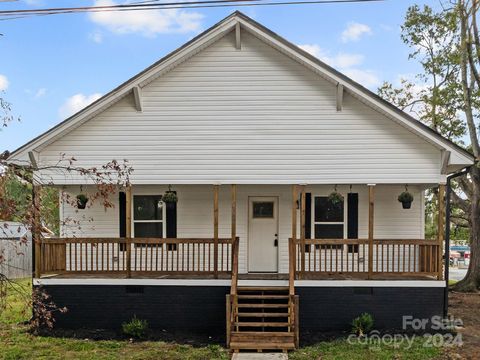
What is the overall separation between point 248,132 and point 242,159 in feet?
2.27

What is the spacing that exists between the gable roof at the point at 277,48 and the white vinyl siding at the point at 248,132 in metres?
0.23

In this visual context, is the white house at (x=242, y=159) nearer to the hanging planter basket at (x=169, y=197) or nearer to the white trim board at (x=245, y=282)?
the white trim board at (x=245, y=282)

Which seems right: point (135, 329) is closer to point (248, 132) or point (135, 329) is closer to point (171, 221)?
point (171, 221)

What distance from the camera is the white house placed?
33.3ft

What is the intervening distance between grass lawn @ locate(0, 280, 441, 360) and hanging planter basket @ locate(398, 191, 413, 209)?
3562 millimetres

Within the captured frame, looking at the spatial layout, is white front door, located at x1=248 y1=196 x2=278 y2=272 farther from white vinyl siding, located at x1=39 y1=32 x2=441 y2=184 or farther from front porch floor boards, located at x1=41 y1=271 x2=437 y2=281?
white vinyl siding, located at x1=39 y1=32 x2=441 y2=184

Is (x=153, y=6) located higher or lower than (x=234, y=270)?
higher

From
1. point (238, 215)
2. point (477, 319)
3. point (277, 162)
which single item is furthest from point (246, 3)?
point (477, 319)

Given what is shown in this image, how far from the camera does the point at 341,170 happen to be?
1048cm

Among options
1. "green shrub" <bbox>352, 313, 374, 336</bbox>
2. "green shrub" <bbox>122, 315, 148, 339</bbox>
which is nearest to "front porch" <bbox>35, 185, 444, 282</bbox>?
"green shrub" <bbox>352, 313, 374, 336</bbox>

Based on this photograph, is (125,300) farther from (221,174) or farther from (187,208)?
(221,174)

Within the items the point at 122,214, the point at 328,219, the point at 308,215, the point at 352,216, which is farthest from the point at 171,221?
the point at 352,216

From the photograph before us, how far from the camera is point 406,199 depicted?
1104 centimetres

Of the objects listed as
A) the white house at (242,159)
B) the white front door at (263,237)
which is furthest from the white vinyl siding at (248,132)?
the white front door at (263,237)
